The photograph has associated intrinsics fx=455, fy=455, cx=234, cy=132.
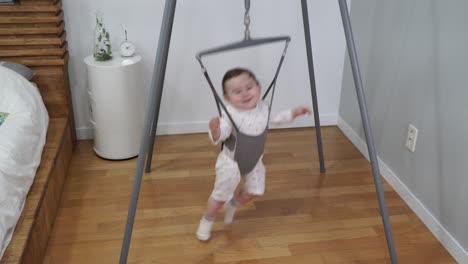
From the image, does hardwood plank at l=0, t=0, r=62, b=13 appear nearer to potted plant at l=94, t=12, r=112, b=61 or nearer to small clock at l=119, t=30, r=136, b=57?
potted plant at l=94, t=12, r=112, b=61

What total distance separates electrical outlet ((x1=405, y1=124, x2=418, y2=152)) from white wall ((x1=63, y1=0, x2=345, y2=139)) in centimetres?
90

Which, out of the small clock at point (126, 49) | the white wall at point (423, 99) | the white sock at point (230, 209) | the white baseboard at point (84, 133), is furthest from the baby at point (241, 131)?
the white baseboard at point (84, 133)

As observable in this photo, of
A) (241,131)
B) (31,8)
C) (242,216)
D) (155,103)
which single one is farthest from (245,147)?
(31,8)

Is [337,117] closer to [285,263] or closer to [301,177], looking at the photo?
[301,177]

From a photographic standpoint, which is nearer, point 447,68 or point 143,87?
point 447,68

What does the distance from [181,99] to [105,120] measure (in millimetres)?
566

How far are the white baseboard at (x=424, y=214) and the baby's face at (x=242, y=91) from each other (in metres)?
1.05

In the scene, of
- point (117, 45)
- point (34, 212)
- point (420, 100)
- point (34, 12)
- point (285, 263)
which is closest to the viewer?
point (34, 212)

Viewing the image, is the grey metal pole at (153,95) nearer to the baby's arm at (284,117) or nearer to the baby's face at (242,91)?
the baby's face at (242,91)

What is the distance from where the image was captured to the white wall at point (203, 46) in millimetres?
2689

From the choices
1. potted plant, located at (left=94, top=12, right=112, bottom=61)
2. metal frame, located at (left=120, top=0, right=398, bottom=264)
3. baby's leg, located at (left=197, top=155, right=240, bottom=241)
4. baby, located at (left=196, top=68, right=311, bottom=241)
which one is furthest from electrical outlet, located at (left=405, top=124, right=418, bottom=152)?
potted plant, located at (left=94, top=12, right=112, bottom=61)

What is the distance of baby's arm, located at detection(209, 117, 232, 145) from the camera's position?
169 centimetres

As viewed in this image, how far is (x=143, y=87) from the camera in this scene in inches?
112

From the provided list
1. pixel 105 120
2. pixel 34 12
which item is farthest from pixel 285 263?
pixel 34 12
